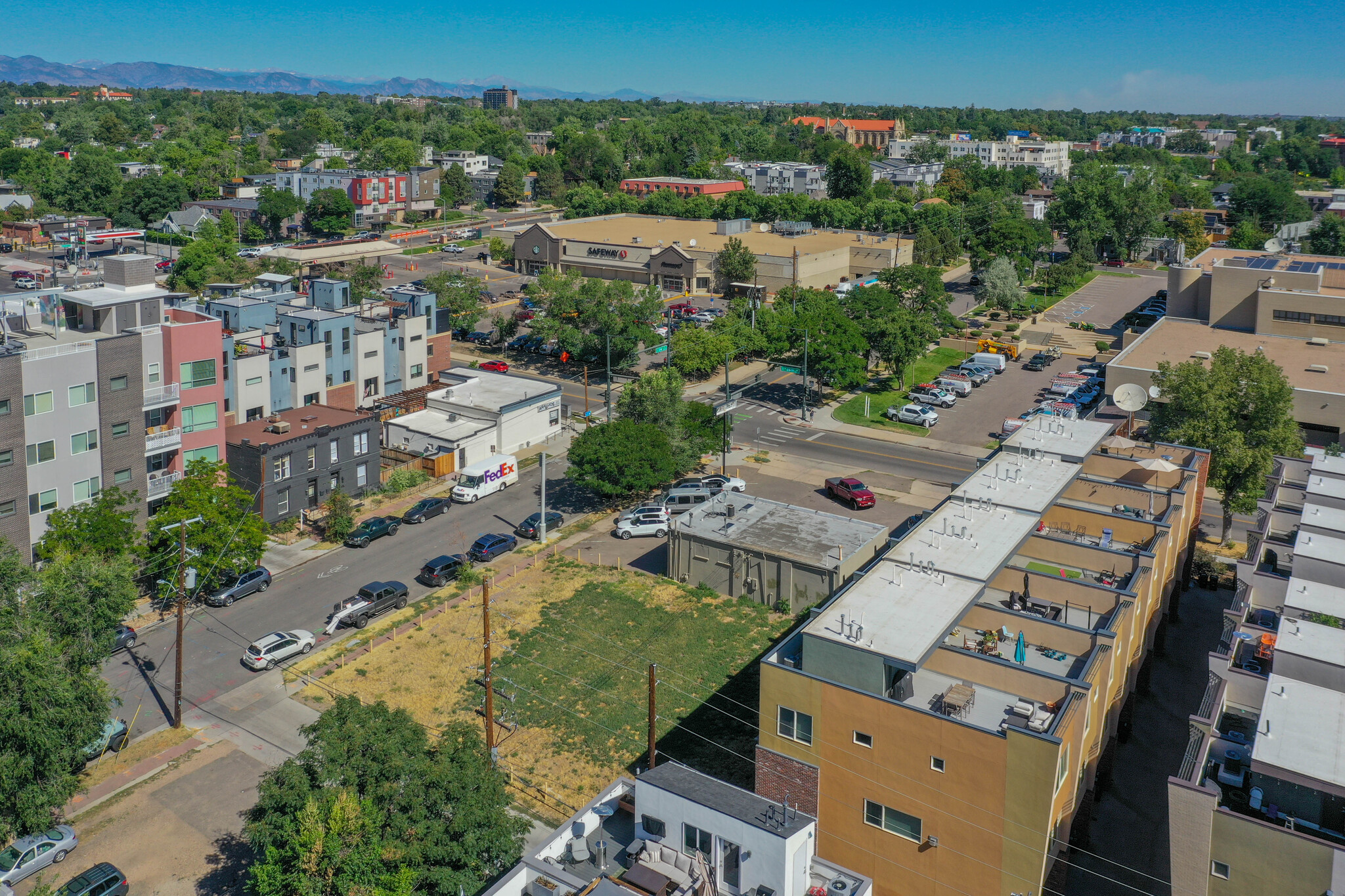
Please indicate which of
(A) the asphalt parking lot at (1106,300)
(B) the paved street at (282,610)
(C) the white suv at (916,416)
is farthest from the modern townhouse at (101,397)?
(A) the asphalt parking lot at (1106,300)

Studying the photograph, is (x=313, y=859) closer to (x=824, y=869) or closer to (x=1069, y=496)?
(x=824, y=869)

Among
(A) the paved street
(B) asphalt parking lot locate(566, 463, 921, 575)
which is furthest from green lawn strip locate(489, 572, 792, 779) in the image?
(A) the paved street

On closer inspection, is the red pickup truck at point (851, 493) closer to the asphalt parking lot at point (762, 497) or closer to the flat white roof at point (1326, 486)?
the asphalt parking lot at point (762, 497)

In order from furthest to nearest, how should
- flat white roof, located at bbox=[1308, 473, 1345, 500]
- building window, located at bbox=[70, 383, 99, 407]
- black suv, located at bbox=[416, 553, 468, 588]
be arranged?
black suv, located at bbox=[416, 553, 468, 588] → building window, located at bbox=[70, 383, 99, 407] → flat white roof, located at bbox=[1308, 473, 1345, 500]

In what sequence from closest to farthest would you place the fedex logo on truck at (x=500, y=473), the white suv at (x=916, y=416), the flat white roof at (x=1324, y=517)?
the flat white roof at (x=1324, y=517), the fedex logo on truck at (x=500, y=473), the white suv at (x=916, y=416)

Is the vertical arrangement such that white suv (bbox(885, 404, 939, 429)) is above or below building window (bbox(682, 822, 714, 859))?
above

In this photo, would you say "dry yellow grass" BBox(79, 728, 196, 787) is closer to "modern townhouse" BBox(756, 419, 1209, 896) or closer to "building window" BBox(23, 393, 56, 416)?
"building window" BBox(23, 393, 56, 416)
